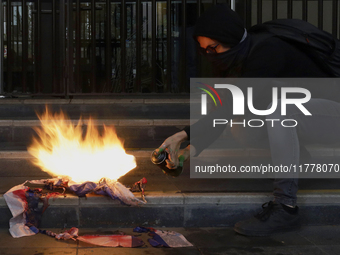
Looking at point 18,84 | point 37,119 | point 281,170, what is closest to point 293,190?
point 281,170

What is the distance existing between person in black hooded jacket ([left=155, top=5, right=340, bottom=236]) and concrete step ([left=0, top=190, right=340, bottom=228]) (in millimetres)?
211

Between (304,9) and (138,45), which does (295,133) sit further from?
(304,9)

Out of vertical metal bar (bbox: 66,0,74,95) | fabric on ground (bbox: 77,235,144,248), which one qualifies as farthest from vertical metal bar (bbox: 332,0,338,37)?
fabric on ground (bbox: 77,235,144,248)

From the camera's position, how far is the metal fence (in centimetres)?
629

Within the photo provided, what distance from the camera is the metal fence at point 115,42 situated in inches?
247

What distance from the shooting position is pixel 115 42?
664 centimetres

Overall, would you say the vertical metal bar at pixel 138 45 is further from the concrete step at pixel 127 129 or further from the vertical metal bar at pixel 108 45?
the concrete step at pixel 127 129

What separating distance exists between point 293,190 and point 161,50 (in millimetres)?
4117

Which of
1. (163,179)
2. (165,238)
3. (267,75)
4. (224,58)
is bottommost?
(165,238)

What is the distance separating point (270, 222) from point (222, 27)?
1.39 m

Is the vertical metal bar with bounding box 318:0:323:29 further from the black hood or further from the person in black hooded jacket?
the black hood

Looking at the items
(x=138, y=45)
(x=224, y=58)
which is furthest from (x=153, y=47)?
(x=224, y=58)

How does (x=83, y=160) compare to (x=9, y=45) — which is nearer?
(x=83, y=160)

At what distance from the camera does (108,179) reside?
322cm
